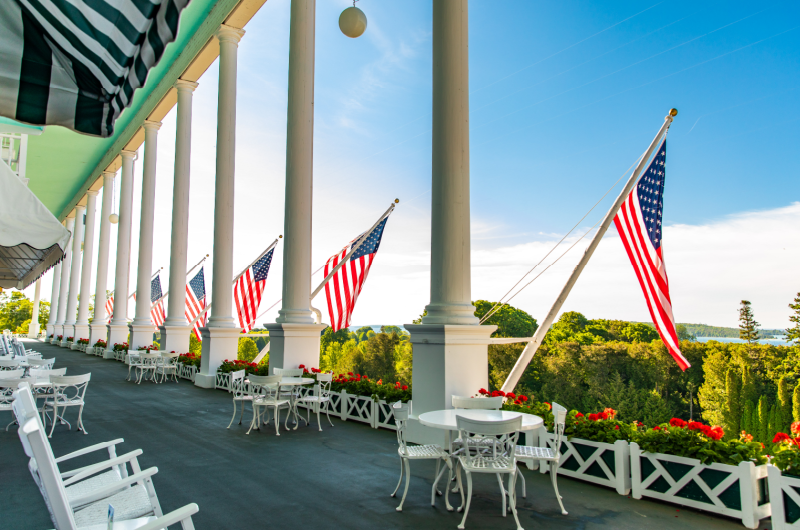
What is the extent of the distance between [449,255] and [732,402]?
71.5 metres

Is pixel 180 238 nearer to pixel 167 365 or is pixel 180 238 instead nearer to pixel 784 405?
pixel 167 365

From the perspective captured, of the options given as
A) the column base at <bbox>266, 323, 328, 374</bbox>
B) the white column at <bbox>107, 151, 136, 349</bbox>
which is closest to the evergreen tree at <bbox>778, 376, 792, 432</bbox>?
the column base at <bbox>266, 323, 328, 374</bbox>

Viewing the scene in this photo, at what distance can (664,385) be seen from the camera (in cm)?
6994

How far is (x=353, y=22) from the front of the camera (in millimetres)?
9008

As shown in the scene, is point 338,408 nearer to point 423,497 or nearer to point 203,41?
point 423,497

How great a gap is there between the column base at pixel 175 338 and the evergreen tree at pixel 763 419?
65508 mm

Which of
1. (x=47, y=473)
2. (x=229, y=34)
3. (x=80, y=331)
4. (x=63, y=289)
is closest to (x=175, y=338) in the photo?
(x=229, y=34)

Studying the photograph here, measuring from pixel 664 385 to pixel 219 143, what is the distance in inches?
2821

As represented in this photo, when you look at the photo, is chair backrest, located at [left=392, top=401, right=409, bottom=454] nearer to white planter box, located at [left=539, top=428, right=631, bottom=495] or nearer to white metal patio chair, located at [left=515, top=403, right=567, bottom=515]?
white metal patio chair, located at [left=515, top=403, right=567, bottom=515]

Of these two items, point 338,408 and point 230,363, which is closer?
point 338,408

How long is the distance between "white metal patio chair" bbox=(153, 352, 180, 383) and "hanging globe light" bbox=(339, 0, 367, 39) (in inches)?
479

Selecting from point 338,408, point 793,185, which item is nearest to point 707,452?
point 338,408

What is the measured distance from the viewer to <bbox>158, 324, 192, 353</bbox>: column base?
18547mm

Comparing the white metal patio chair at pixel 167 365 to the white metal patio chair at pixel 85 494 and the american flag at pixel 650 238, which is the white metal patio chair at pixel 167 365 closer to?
the white metal patio chair at pixel 85 494
